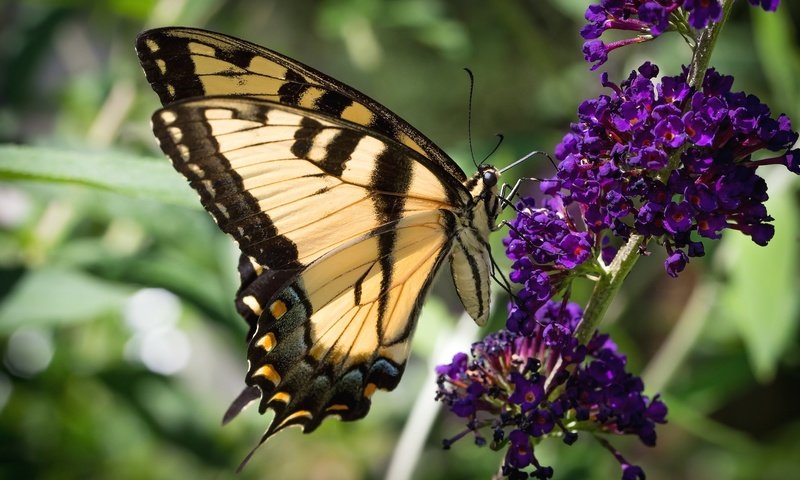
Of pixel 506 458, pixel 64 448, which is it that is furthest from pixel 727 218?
pixel 64 448

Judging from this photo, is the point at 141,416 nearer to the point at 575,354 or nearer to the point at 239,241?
the point at 239,241

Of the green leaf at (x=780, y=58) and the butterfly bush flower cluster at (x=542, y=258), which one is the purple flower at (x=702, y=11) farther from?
the green leaf at (x=780, y=58)

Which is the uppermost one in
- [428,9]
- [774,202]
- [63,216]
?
[428,9]

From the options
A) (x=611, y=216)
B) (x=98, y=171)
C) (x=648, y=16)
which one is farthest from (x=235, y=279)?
(x=648, y=16)

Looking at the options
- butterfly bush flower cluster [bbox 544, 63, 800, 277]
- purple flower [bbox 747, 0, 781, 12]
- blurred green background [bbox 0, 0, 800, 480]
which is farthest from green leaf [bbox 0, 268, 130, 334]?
purple flower [bbox 747, 0, 781, 12]

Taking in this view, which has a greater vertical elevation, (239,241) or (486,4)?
(486,4)

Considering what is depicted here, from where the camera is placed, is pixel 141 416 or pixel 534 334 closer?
pixel 534 334
